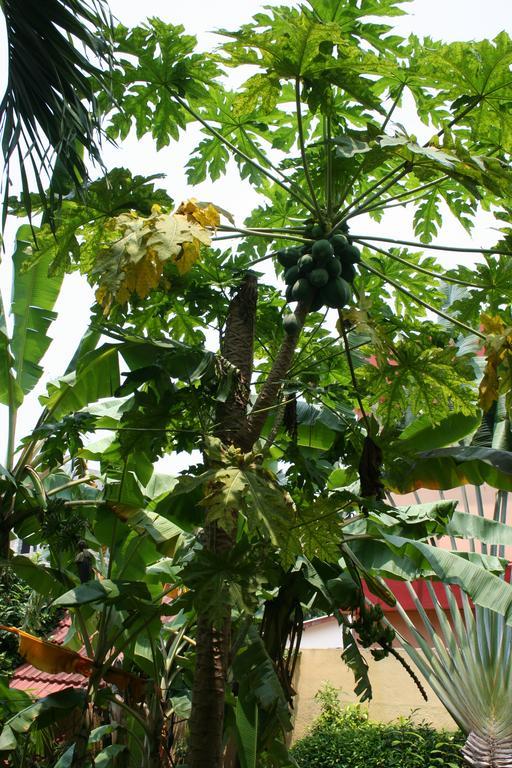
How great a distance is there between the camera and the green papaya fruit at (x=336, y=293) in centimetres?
385

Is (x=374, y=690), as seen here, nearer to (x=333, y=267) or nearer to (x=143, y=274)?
(x=333, y=267)

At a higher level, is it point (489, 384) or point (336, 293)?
point (336, 293)

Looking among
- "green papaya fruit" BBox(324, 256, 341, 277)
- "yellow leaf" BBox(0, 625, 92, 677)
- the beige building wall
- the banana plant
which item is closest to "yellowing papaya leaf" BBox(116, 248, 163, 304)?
"green papaya fruit" BBox(324, 256, 341, 277)

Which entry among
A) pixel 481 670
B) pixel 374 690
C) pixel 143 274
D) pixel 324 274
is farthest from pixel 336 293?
pixel 374 690

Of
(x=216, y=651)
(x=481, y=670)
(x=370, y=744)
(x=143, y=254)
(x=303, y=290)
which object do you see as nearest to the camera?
(x=143, y=254)

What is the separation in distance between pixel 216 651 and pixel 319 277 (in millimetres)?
1848

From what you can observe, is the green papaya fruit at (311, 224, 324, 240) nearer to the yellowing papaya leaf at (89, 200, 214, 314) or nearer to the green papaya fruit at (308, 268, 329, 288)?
the green papaya fruit at (308, 268, 329, 288)

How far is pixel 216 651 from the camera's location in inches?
148

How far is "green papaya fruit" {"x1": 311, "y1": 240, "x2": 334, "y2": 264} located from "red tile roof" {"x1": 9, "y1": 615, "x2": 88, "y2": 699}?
8.51m

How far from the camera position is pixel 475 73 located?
370 centimetres

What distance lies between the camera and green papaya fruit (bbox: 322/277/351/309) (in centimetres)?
385

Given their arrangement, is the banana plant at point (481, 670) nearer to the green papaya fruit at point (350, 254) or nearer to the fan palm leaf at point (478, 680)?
the fan palm leaf at point (478, 680)

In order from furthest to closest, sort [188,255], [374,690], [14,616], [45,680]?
1. [14,616]
2. [45,680]
3. [374,690]
4. [188,255]

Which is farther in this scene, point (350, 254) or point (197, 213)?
point (350, 254)
